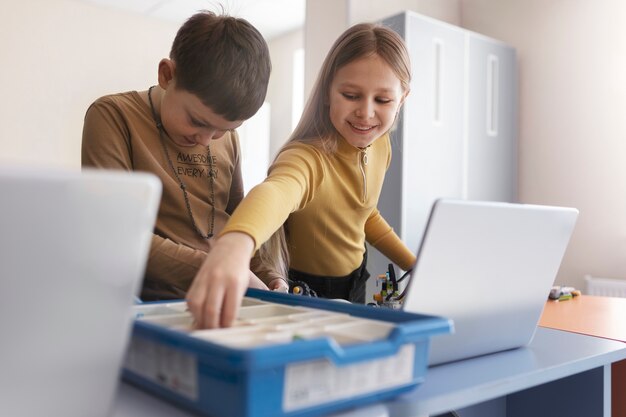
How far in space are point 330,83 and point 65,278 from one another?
0.84 meters

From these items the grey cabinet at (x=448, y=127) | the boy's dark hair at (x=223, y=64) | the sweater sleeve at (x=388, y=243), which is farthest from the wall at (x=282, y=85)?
the boy's dark hair at (x=223, y=64)

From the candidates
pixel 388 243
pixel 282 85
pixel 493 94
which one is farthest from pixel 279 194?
pixel 282 85

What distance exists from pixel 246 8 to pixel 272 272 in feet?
12.5

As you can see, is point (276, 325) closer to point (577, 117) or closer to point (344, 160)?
point (344, 160)

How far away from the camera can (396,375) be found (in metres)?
0.51

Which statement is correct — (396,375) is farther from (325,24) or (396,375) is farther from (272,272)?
(325,24)

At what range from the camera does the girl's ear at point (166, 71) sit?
A: 98cm

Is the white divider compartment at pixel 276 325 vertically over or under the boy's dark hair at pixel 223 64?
under

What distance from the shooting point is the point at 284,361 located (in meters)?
0.42

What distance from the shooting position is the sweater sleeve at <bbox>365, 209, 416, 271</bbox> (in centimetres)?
125

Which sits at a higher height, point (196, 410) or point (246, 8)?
point (246, 8)

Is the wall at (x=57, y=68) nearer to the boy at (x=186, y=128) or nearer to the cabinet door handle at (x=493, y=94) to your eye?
the cabinet door handle at (x=493, y=94)

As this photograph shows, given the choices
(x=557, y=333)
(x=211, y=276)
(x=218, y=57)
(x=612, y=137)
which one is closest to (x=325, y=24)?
(x=612, y=137)

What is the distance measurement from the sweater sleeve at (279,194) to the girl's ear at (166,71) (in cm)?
22
